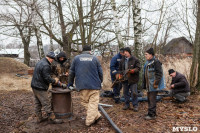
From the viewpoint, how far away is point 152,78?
4895 millimetres

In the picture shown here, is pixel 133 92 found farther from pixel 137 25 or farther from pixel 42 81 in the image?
pixel 137 25

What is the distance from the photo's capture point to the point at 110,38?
1638cm

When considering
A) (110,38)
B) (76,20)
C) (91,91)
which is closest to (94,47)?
(110,38)

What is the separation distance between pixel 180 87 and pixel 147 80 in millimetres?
2001

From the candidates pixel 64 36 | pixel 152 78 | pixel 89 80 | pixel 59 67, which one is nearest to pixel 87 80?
pixel 89 80

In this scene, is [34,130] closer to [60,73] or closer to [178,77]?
[60,73]

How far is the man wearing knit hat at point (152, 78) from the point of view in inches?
189

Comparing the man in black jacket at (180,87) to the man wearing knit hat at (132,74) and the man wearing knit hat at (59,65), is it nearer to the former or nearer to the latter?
the man wearing knit hat at (132,74)

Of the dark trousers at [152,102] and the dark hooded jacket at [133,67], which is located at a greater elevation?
the dark hooded jacket at [133,67]

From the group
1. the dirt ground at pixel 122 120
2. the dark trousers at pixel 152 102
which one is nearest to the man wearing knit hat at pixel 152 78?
the dark trousers at pixel 152 102

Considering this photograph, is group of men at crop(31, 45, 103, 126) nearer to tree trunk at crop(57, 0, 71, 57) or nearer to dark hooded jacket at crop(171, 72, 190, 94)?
dark hooded jacket at crop(171, 72, 190, 94)

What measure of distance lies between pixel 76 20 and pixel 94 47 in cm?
280

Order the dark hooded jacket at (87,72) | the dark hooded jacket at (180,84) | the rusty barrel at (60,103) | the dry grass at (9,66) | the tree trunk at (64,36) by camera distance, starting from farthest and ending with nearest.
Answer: the dry grass at (9,66) → the tree trunk at (64,36) → the dark hooded jacket at (180,84) → the rusty barrel at (60,103) → the dark hooded jacket at (87,72)

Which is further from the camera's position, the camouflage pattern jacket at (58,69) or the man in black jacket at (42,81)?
the camouflage pattern jacket at (58,69)
